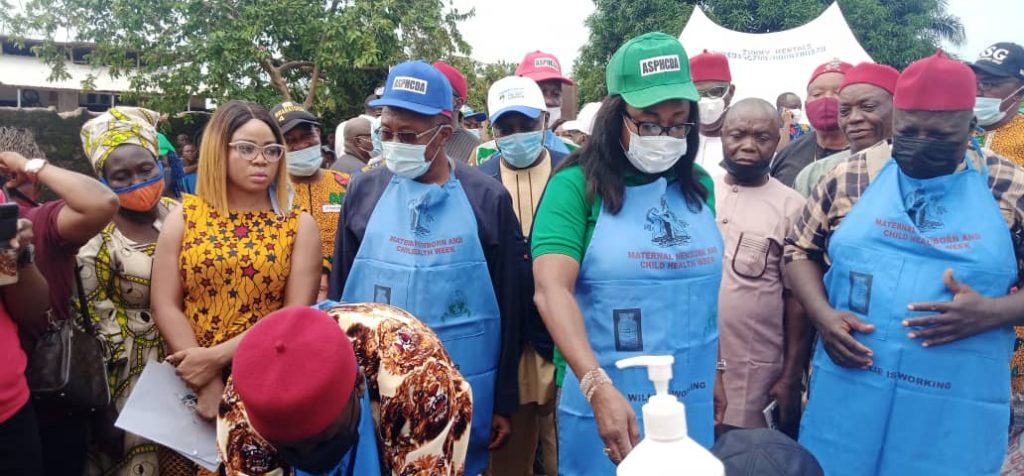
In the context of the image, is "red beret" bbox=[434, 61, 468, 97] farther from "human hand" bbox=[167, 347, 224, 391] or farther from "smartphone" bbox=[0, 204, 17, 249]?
"smartphone" bbox=[0, 204, 17, 249]

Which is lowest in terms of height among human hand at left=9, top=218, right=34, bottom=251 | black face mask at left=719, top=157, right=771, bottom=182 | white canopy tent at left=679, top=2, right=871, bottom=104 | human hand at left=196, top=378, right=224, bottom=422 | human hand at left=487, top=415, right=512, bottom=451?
human hand at left=487, top=415, right=512, bottom=451

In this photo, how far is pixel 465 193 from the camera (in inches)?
127

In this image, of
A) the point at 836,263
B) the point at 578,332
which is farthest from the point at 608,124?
the point at 836,263

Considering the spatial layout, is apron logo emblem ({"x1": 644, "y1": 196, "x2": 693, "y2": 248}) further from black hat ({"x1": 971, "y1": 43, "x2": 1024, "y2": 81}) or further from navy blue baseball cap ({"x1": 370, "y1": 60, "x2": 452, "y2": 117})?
black hat ({"x1": 971, "y1": 43, "x2": 1024, "y2": 81})

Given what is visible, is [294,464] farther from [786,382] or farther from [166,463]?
[786,382]

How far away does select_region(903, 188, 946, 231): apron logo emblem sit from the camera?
2586 millimetres

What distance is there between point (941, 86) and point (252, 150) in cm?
248

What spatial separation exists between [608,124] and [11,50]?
4150 cm

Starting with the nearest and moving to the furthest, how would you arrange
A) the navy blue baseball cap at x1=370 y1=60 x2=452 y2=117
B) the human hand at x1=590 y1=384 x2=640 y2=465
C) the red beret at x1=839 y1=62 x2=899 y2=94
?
the human hand at x1=590 y1=384 x2=640 y2=465
the navy blue baseball cap at x1=370 y1=60 x2=452 y2=117
the red beret at x1=839 y1=62 x2=899 y2=94

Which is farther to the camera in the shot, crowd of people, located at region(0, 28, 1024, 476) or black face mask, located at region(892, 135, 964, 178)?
black face mask, located at region(892, 135, 964, 178)

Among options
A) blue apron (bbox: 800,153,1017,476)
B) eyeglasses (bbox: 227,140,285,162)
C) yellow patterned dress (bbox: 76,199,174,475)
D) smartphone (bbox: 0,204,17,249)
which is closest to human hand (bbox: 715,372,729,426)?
blue apron (bbox: 800,153,1017,476)

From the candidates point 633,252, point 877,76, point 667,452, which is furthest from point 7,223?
point 877,76

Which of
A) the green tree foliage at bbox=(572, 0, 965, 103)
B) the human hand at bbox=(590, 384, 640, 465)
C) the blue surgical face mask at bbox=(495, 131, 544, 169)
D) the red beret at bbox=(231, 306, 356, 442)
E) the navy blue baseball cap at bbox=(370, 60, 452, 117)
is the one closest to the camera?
the red beret at bbox=(231, 306, 356, 442)

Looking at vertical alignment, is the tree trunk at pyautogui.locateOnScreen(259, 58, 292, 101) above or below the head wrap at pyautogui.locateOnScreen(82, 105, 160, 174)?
above
